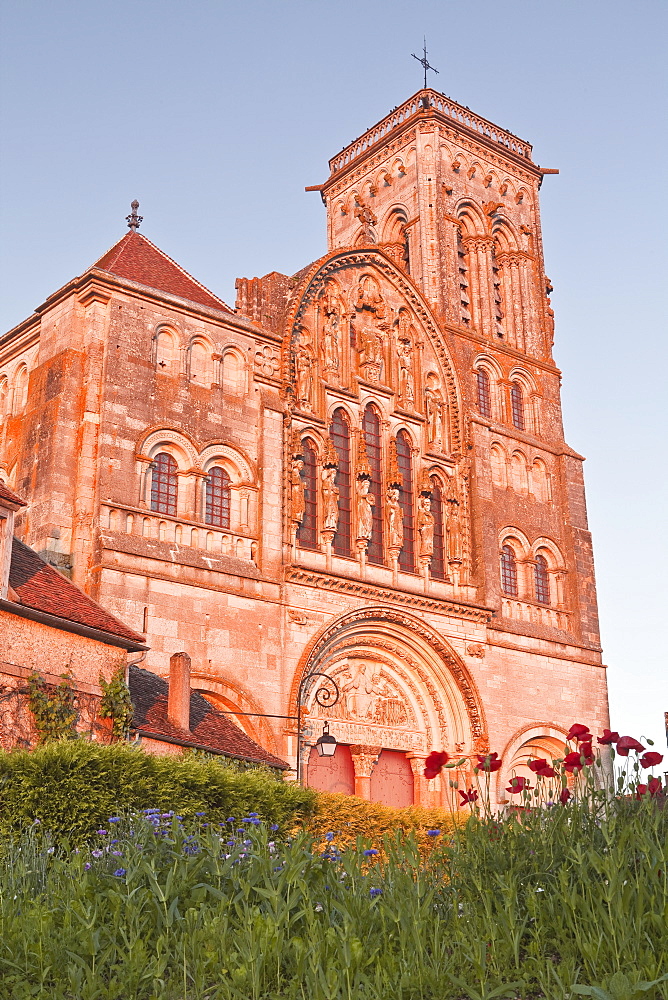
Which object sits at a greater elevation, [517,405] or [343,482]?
[517,405]

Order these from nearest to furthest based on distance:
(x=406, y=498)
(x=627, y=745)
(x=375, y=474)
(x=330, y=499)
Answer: (x=627, y=745), (x=330, y=499), (x=375, y=474), (x=406, y=498)

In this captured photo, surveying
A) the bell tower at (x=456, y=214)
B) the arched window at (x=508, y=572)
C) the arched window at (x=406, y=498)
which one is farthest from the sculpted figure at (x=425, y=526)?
the bell tower at (x=456, y=214)

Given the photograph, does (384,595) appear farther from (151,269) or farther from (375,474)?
(151,269)

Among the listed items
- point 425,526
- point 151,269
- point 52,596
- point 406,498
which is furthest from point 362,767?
point 151,269

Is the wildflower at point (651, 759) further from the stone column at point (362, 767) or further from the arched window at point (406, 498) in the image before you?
the arched window at point (406, 498)

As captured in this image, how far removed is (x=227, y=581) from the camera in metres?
22.4

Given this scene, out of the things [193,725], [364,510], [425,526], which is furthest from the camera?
[425,526]

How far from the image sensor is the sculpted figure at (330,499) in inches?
971

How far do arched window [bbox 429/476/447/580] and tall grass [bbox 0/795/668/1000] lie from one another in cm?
1952

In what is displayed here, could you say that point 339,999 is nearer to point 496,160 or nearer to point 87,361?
point 87,361

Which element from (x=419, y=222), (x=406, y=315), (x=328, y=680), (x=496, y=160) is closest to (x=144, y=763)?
(x=328, y=680)

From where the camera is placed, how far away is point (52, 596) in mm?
16438

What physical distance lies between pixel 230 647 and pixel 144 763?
9.29 meters

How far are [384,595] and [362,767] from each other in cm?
391
